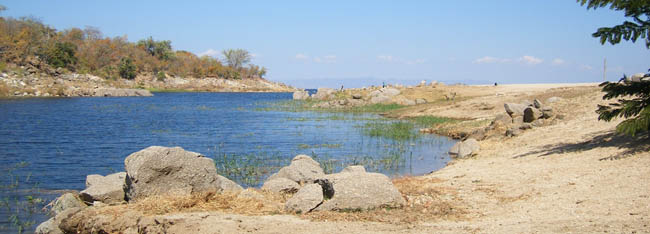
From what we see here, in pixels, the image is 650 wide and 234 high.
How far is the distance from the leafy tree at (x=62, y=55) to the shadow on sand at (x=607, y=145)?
283 ft

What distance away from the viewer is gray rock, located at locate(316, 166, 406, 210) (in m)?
9.63

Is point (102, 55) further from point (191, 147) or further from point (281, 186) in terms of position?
point (281, 186)

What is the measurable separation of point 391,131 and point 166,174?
20295mm

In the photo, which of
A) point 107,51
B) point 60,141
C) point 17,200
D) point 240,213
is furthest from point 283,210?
point 107,51

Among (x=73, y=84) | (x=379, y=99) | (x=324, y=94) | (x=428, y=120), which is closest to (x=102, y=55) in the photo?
(x=73, y=84)

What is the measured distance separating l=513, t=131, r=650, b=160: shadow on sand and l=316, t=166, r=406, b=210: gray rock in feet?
21.0

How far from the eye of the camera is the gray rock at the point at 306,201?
9531 mm

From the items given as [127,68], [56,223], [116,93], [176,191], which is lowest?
[116,93]

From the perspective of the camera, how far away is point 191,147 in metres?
24.6

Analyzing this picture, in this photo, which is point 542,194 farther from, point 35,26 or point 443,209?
point 35,26

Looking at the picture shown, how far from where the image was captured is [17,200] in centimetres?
1309

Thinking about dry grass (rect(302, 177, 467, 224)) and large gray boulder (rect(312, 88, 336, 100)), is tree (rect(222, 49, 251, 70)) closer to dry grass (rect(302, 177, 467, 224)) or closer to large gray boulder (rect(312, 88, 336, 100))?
large gray boulder (rect(312, 88, 336, 100))

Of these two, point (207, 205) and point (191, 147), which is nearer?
point (207, 205)

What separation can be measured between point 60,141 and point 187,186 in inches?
693
